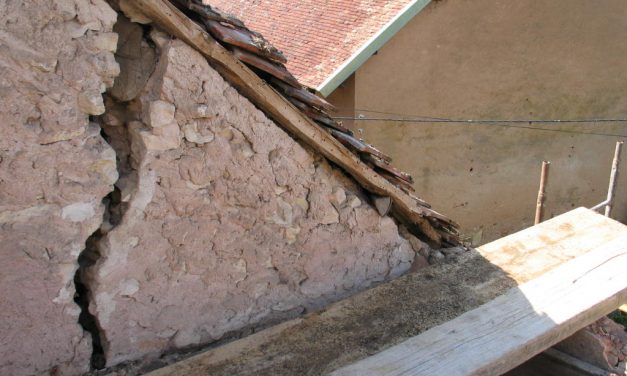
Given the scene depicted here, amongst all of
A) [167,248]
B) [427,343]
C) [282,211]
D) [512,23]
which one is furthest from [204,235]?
[512,23]

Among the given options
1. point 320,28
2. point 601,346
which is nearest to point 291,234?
point 601,346

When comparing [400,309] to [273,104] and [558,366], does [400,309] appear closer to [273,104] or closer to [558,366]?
[273,104]

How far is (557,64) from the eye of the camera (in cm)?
910

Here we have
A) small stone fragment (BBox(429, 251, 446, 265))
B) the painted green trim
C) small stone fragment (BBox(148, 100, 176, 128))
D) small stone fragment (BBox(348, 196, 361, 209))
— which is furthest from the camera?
the painted green trim

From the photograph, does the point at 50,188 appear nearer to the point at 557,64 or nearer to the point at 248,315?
the point at 248,315

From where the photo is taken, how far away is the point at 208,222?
245 cm

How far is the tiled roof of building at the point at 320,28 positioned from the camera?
7.04 metres

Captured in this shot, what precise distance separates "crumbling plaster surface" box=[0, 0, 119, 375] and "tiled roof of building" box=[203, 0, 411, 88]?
188 inches

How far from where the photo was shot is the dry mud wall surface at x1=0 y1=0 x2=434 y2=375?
2025mm

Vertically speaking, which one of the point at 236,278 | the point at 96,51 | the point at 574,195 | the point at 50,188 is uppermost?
the point at 96,51

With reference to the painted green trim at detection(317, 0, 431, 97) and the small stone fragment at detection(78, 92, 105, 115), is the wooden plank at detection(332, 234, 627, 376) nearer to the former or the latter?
the small stone fragment at detection(78, 92, 105, 115)

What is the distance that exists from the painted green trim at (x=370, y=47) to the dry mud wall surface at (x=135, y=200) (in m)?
4.18

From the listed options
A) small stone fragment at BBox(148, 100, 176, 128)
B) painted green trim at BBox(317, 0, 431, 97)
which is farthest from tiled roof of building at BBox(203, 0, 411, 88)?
small stone fragment at BBox(148, 100, 176, 128)

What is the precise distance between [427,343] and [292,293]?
24.2 inches
